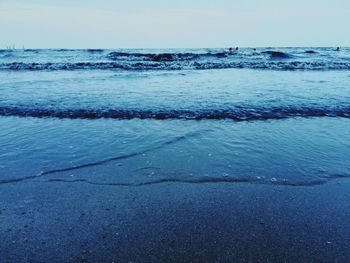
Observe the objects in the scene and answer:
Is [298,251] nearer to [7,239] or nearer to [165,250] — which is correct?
[165,250]

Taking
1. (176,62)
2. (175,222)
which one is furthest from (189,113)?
(176,62)

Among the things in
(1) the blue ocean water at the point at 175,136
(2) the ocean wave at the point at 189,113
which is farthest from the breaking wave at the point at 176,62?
(2) the ocean wave at the point at 189,113

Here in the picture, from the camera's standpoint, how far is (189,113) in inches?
336

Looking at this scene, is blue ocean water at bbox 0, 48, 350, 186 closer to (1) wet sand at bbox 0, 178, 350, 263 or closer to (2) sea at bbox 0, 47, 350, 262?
(2) sea at bbox 0, 47, 350, 262

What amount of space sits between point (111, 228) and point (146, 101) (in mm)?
7047

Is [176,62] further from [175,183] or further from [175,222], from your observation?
[175,222]

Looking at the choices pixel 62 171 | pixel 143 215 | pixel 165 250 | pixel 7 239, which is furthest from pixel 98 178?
pixel 165 250

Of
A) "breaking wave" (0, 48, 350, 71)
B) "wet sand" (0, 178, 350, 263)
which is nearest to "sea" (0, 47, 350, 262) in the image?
"wet sand" (0, 178, 350, 263)

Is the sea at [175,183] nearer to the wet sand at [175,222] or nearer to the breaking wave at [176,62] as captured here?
the wet sand at [175,222]

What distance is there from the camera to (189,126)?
740cm

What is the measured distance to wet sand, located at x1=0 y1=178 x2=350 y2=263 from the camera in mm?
2943

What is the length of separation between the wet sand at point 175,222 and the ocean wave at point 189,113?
155 inches

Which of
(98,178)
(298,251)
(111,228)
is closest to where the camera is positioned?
(298,251)

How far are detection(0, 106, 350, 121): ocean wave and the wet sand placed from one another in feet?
12.9
